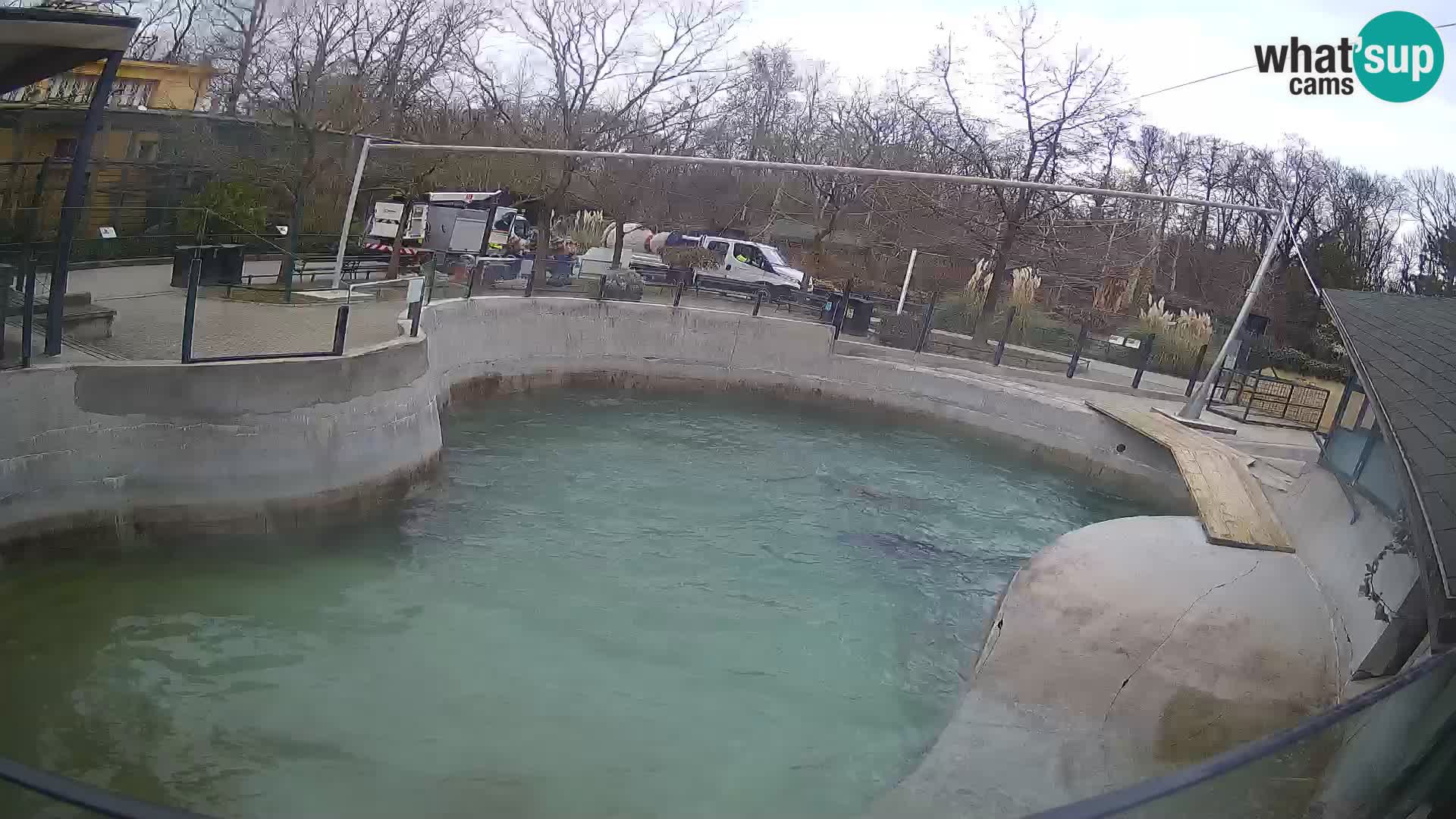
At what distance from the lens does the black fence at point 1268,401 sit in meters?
19.4

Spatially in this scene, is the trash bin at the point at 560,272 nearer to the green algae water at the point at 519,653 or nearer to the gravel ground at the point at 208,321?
the gravel ground at the point at 208,321

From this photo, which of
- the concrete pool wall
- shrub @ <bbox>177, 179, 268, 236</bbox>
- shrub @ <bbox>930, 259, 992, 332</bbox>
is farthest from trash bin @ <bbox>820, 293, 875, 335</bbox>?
shrub @ <bbox>177, 179, 268, 236</bbox>

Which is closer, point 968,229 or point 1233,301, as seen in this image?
point 968,229

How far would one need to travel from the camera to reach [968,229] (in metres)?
Result: 25.8

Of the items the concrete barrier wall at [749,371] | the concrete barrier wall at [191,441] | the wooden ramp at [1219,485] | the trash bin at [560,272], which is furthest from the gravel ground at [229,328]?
the wooden ramp at [1219,485]

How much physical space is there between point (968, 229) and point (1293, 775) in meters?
23.4

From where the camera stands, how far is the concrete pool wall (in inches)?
349

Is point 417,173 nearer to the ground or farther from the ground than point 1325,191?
nearer to the ground

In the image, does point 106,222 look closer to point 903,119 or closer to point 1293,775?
point 1293,775

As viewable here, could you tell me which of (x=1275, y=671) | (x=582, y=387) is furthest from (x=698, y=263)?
(x=1275, y=671)

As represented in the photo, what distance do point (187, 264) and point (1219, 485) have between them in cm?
1325

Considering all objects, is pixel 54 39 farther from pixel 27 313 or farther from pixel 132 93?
pixel 132 93

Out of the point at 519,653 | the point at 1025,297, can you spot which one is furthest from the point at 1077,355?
the point at 519,653

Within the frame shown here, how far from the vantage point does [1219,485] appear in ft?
Answer: 39.4
